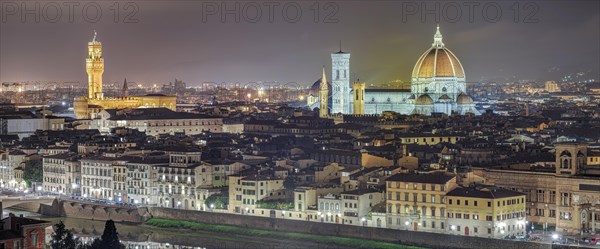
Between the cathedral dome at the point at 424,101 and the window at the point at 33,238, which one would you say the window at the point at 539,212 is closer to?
the window at the point at 33,238

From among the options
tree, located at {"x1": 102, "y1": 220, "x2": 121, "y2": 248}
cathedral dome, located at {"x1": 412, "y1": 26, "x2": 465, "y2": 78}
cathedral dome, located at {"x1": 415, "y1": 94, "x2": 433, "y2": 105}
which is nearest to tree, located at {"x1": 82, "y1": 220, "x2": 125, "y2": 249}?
tree, located at {"x1": 102, "y1": 220, "x2": 121, "y2": 248}

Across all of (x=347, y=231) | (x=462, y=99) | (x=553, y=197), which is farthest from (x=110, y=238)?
(x=462, y=99)

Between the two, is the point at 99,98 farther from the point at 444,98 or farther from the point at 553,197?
the point at 553,197

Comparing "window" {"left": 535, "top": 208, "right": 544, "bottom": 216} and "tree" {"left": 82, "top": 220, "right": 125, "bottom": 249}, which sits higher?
"window" {"left": 535, "top": 208, "right": 544, "bottom": 216}

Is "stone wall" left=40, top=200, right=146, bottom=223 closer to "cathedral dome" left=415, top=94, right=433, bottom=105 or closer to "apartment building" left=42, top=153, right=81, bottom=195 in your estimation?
"apartment building" left=42, top=153, right=81, bottom=195

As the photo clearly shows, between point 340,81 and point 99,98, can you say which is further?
point 99,98

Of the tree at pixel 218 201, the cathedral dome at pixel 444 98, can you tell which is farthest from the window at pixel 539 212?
the cathedral dome at pixel 444 98
